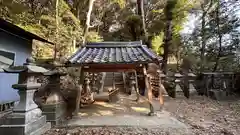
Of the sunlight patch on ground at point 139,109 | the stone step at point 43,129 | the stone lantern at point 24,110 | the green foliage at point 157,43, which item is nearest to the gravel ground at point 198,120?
the stone step at point 43,129

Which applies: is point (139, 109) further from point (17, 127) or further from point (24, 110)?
point (17, 127)

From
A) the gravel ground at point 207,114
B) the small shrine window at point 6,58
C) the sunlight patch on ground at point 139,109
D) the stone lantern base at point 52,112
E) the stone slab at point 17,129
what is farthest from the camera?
the sunlight patch on ground at point 139,109

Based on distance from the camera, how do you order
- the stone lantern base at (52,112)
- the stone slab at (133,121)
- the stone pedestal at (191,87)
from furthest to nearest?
the stone pedestal at (191,87) < the stone lantern base at (52,112) < the stone slab at (133,121)

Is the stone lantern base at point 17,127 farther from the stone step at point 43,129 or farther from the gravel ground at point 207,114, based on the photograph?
the gravel ground at point 207,114

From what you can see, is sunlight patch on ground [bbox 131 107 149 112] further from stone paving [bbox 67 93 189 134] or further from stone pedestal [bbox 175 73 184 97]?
stone pedestal [bbox 175 73 184 97]

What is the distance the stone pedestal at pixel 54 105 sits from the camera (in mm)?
5035

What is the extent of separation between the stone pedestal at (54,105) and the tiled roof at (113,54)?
742 mm

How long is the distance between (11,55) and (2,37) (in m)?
0.87

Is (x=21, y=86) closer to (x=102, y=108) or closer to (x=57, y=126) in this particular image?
(x=57, y=126)

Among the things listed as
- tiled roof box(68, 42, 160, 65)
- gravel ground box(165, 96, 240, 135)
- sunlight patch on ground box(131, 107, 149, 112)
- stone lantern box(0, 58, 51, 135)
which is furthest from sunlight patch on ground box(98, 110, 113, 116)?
stone lantern box(0, 58, 51, 135)

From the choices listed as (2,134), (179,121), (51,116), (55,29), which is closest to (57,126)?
(51,116)

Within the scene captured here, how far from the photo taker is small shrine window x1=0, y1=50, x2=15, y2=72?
5.70 m

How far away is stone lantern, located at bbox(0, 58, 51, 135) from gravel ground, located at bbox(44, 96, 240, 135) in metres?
0.58

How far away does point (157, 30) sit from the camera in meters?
12.7
